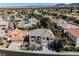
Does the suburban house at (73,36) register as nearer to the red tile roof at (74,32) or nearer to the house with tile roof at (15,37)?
the red tile roof at (74,32)

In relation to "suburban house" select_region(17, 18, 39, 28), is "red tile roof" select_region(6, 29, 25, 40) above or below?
below

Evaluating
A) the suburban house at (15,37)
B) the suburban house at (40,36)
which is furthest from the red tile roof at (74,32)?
the suburban house at (15,37)

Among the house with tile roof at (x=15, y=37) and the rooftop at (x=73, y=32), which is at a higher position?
the rooftop at (x=73, y=32)

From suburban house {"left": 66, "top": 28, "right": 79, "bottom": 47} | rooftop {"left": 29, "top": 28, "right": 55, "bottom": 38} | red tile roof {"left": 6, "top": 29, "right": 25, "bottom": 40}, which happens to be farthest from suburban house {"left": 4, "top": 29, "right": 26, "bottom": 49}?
suburban house {"left": 66, "top": 28, "right": 79, "bottom": 47}

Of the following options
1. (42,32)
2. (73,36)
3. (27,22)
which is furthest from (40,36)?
(73,36)

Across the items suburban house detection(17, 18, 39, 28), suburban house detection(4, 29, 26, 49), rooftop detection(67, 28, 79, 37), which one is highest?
suburban house detection(17, 18, 39, 28)

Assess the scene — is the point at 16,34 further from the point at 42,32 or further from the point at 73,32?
the point at 73,32

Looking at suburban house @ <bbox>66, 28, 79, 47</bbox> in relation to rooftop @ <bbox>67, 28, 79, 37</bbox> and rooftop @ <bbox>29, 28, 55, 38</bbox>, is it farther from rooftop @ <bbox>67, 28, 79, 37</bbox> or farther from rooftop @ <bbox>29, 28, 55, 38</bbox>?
rooftop @ <bbox>29, 28, 55, 38</bbox>

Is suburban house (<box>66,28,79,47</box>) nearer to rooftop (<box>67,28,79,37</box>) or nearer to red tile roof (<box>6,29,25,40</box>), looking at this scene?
rooftop (<box>67,28,79,37</box>)
